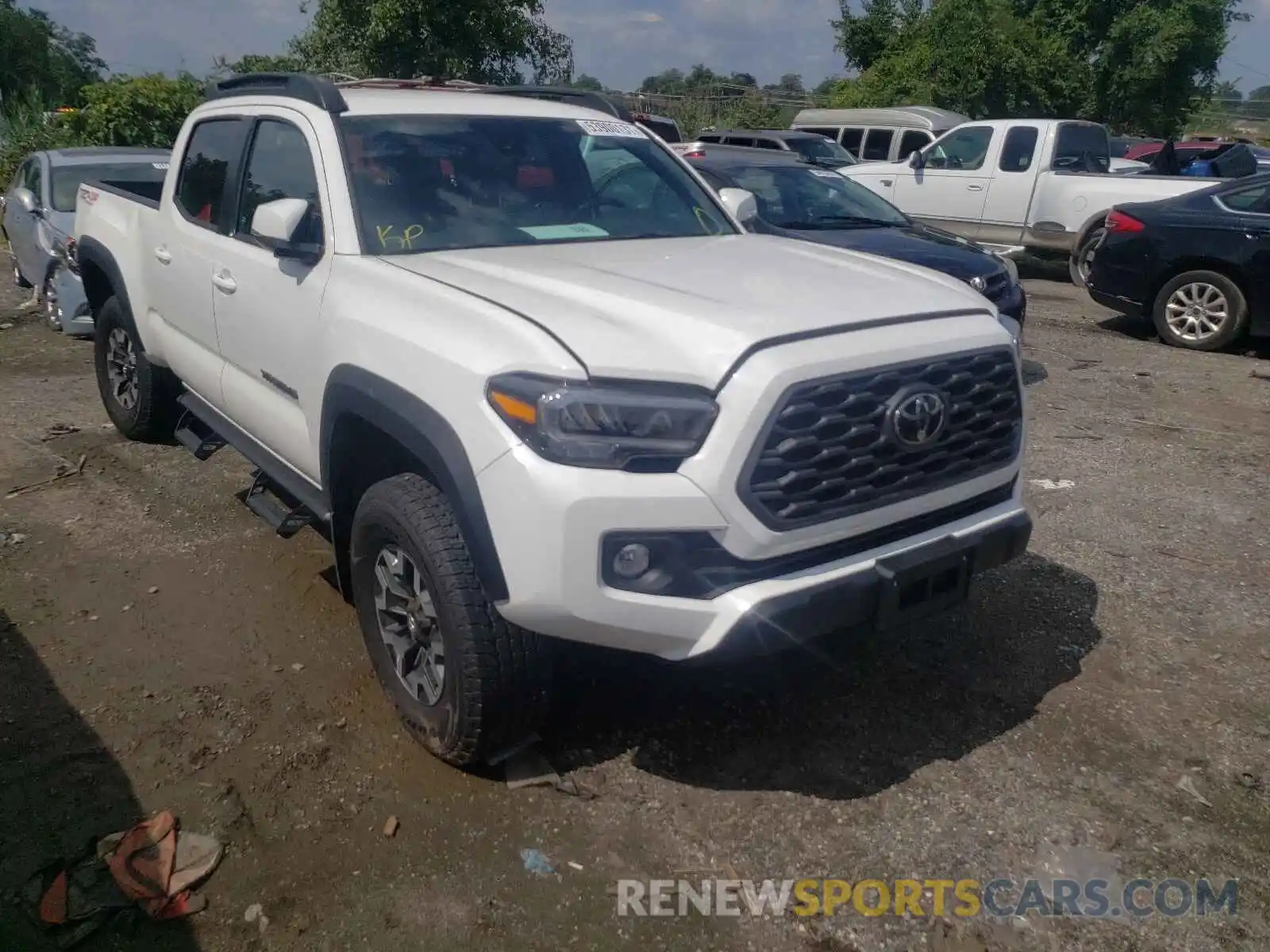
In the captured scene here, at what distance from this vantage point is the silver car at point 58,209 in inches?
335

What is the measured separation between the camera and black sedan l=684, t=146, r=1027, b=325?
6.91 m

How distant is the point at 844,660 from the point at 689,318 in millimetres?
1625

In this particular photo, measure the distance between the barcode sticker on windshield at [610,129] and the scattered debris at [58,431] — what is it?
4005 millimetres

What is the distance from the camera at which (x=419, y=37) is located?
70.1 feet

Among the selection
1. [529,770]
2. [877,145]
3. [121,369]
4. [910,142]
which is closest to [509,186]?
[529,770]

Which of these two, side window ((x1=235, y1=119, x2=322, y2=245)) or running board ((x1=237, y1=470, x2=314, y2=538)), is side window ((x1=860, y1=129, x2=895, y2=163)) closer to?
side window ((x1=235, y1=119, x2=322, y2=245))

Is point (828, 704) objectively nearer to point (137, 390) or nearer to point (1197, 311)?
point (137, 390)

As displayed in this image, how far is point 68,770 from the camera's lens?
3.20m

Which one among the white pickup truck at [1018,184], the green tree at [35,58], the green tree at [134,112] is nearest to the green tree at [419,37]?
the green tree at [134,112]

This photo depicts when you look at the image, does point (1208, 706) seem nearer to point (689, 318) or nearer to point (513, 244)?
point (689, 318)

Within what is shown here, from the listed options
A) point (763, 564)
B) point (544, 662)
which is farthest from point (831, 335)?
point (544, 662)

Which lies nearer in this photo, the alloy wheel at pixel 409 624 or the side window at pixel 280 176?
the alloy wheel at pixel 409 624

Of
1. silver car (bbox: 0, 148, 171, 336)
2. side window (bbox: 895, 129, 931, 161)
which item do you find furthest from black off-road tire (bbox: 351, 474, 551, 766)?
side window (bbox: 895, 129, 931, 161)

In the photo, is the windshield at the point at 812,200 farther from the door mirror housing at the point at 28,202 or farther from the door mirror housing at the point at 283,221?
the door mirror housing at the point at 28,202
